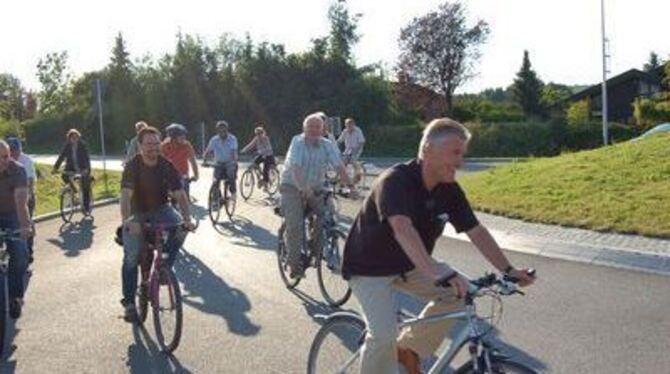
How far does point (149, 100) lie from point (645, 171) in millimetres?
45313

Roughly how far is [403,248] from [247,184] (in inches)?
682

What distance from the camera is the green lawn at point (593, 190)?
13.3 m

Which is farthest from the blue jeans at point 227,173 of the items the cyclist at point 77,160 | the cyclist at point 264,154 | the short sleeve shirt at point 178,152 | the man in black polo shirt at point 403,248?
the man in black polo shirt at point 403,248

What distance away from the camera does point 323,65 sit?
52.5 m

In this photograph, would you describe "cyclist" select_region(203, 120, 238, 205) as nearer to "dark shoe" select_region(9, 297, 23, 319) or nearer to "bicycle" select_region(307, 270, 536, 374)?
"dark shoe" select_region(9, 297, 23, 319)

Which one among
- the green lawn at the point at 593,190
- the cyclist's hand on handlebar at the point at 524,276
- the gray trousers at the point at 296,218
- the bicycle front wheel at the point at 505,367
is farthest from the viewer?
the green lawn at the point at 593,190

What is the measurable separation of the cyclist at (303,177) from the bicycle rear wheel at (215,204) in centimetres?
692

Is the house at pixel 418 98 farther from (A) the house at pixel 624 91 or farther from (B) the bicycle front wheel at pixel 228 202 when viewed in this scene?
(B) the bicycle front wheel at pixel 228 202

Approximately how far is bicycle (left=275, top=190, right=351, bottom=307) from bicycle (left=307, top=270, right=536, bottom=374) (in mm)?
3608

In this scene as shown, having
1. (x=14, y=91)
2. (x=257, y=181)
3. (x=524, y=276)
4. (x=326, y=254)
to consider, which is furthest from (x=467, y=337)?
(x=14, y=91)

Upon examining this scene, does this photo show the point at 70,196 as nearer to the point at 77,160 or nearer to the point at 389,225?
the point at 77,160

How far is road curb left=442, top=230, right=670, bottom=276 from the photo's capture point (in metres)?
10.5

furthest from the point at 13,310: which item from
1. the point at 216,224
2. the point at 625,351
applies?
the point at 216,224

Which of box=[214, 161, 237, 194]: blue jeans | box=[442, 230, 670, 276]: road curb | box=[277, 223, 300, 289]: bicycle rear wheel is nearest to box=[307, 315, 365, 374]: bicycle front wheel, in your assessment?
box=[277, 223, 300, 289]: bicycle rear wheel
